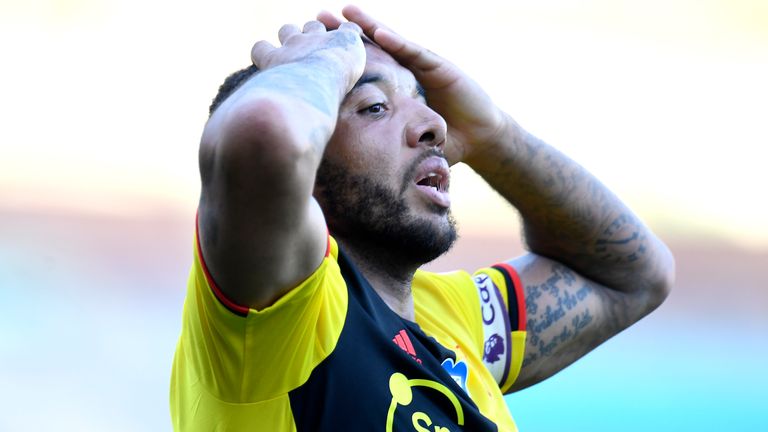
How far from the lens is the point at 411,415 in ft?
4.58

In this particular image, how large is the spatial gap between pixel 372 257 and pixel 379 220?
9 centimetres

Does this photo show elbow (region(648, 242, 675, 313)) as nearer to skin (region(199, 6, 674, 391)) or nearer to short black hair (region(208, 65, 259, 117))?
skin (region(199, 6, 674, 391))

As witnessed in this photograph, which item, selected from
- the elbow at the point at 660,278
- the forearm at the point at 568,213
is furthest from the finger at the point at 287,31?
the elbow at the point at 660,278

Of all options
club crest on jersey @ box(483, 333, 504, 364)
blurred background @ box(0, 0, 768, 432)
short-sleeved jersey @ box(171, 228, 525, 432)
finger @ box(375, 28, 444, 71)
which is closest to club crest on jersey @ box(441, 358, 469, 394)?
short-sleeved jersey @ box(171, 228, 525, 432)

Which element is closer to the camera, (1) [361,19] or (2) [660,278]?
(1) [361,19]

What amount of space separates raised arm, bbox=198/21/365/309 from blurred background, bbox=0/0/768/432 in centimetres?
221

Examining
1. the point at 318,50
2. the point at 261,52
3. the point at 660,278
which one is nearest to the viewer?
the point at 318,50

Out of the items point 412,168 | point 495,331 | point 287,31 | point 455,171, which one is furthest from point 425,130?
point 455,171

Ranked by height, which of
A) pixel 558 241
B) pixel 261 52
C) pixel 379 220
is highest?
pixel 261 52

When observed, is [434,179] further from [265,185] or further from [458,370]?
[265,185]

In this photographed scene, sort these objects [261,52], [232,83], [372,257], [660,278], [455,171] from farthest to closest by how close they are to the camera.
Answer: [455,171] < [660,278] < [232,83] < [372,257] < [261,52]

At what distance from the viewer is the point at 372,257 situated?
1.64 metres

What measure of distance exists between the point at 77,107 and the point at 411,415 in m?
2.63

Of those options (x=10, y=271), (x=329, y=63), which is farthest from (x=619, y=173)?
(x=329, y=63)
